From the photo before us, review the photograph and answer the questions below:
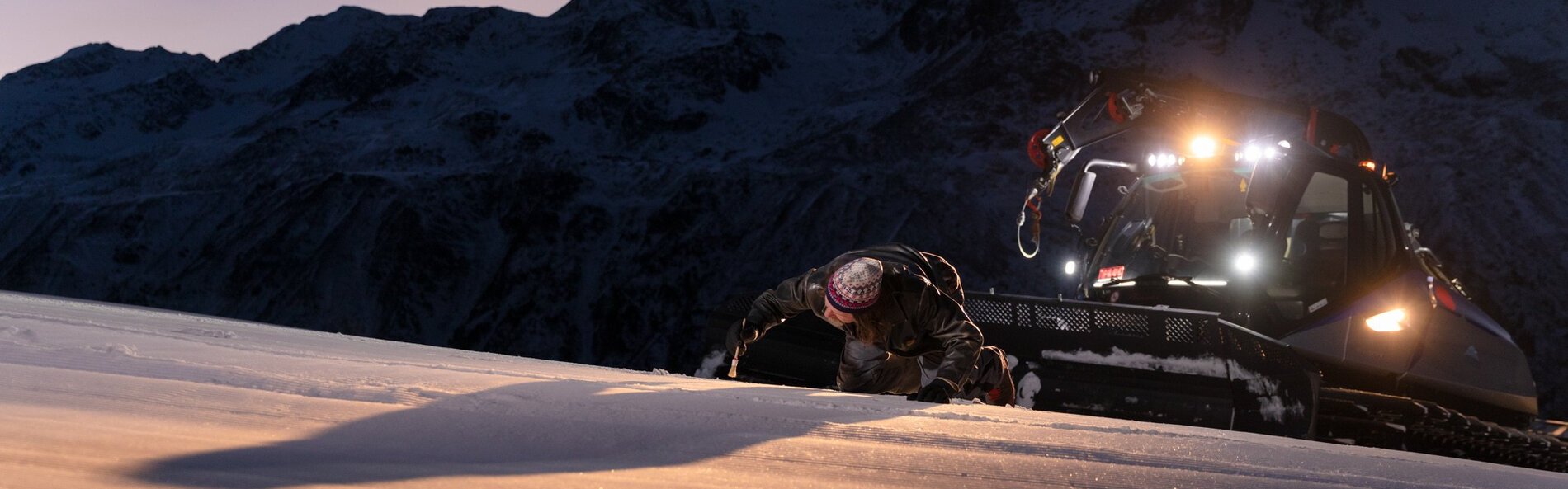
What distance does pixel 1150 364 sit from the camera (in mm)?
6461

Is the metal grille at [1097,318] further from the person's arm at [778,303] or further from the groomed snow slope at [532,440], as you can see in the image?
the groomed snow slope at [532,440]

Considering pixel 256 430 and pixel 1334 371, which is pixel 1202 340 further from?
pixel 256 430

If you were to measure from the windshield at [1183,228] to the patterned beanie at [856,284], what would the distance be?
13.9ft

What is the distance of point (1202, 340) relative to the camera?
6.34 metres

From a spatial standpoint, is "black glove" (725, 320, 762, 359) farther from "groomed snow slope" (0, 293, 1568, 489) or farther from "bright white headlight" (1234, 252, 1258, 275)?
"bright white headlight" (1234, 252, 1258, 275)

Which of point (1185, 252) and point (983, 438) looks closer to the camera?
point (983, 438)

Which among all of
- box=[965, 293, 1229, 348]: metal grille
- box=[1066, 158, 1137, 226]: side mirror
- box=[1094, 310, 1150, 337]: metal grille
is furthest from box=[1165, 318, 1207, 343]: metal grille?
box=[1066, 158, 1137, 226]: side mirror

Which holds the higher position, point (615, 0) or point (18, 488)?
point (615, 0)

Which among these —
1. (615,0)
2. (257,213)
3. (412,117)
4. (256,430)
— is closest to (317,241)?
(257,213)

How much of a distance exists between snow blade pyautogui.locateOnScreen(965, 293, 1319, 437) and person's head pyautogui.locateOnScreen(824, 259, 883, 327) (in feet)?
7.64

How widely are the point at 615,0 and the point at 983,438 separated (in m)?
39.8

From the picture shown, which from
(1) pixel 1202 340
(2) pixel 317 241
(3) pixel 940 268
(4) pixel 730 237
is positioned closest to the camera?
(3) pixel 940 268

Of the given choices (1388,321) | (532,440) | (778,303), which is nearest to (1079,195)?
(1388,321)

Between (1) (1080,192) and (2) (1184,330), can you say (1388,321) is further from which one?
(1) (1080,192)
